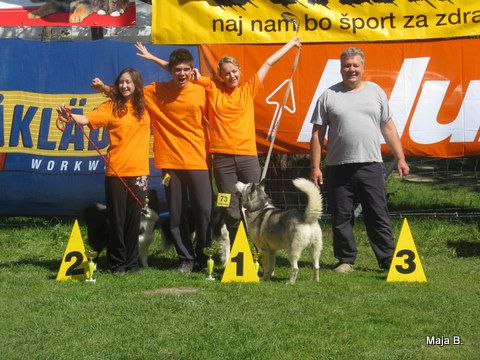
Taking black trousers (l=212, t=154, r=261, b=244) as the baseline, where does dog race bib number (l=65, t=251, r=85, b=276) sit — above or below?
below

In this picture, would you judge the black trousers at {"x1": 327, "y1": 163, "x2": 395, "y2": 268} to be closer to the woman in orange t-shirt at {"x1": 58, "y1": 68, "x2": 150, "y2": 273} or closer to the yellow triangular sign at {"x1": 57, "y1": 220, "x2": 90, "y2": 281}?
the woman in orange t-shirt at {"x1": 58, "y1": 68, "x2": 150, "y2": 273}

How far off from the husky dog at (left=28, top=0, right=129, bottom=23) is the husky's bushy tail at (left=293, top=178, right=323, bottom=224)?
4633 mm

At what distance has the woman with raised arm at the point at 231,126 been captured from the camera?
25.5ft

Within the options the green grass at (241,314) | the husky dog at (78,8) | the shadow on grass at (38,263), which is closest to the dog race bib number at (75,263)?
the green grass at (241,314)

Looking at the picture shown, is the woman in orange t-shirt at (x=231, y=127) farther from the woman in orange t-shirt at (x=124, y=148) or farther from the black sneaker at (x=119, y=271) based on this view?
the black sneaker at (x=119, y=271)

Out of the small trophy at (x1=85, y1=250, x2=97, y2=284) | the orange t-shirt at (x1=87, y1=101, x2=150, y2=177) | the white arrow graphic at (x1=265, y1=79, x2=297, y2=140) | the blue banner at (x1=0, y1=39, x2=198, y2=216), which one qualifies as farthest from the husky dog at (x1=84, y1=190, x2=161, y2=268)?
the white arrow graphic at (x1=265, y1=79, x2=297, y2=140)

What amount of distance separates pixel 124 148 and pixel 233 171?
995mm

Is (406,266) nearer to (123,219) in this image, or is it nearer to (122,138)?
(123,219)

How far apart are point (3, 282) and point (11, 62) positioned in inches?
128

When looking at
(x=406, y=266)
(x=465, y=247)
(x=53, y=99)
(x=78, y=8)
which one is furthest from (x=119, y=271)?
(x=78, y=8)

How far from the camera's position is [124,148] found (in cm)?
771

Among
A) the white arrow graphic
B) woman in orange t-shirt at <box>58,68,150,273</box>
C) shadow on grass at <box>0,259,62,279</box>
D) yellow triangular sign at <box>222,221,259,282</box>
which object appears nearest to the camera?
yellow triangular sign at <box>222,221,259,282</box>

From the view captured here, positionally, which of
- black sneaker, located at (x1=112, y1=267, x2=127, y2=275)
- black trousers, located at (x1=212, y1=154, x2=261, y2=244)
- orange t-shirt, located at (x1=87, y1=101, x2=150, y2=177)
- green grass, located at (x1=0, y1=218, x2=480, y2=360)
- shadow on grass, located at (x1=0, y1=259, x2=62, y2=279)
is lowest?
shadow on grass, located at (x1=0, y1=259, x2=62, y2=279)

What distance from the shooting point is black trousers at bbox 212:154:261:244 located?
782 cm
